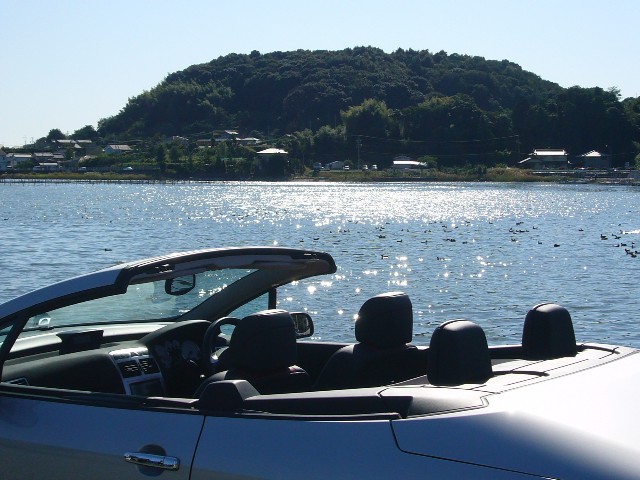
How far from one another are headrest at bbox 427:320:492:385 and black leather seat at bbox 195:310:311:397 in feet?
2.32

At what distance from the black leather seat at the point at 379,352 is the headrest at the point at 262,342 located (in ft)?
1.62

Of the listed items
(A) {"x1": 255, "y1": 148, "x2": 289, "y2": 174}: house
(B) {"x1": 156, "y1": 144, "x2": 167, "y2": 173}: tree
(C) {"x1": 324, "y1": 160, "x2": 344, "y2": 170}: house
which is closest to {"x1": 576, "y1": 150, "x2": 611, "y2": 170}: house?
(C) {"x1": 324, "y1": 160, "x2": 344, "y2": 170}: house

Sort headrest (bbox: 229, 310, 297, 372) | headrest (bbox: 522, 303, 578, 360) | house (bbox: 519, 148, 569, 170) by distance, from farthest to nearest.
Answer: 1. house (bbox: 519, 148, 569, 170)
2. headrest (bbox: 522, 303, 578, 360)
3. headrest (bbox: 229, 310, 297, 372)

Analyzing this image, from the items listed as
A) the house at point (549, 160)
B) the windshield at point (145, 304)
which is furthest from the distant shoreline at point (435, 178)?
the windshield at point (145, 304)

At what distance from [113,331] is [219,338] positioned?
64cm

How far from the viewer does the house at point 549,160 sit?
183750 millimetres

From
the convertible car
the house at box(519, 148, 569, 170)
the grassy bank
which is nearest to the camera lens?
the convertible car

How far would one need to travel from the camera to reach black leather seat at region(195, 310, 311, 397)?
424 cm

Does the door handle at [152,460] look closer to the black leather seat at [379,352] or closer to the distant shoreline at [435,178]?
the black leather seat at [379,352]

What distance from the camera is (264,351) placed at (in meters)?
4.29

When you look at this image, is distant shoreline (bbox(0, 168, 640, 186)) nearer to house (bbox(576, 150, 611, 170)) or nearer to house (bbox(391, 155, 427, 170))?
house (bbox(391, 155, 427, 170))

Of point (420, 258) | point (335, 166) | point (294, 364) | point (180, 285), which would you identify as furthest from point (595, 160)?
point (294, 364)

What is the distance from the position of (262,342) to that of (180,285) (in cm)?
111

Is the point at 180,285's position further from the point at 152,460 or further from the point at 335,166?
the point at 335,166
